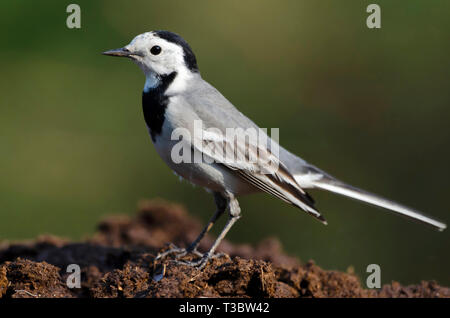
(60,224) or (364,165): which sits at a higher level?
(364,165)

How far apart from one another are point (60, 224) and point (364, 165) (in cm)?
466

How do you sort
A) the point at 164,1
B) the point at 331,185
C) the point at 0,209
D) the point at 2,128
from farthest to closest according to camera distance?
the point at 164,1 < the point at 2,128 < the point at 0,209 < the point at 331,185

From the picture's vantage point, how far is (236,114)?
14.9 ft

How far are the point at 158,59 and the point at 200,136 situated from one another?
0.76 metres

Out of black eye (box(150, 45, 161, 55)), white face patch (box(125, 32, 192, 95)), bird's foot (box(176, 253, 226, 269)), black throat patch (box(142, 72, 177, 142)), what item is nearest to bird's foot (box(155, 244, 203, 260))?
bird's foot (box(176, 253, 226, 269))

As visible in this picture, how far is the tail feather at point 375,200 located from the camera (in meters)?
4.63

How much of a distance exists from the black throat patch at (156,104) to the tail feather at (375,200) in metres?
1.49

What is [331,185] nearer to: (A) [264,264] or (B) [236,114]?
(B) [236,114]

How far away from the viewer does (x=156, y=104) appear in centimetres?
437

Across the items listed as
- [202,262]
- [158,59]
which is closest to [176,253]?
[202,262]

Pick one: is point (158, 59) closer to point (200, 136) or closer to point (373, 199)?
point (200, 136)

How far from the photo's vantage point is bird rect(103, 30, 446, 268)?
13.9 feet
